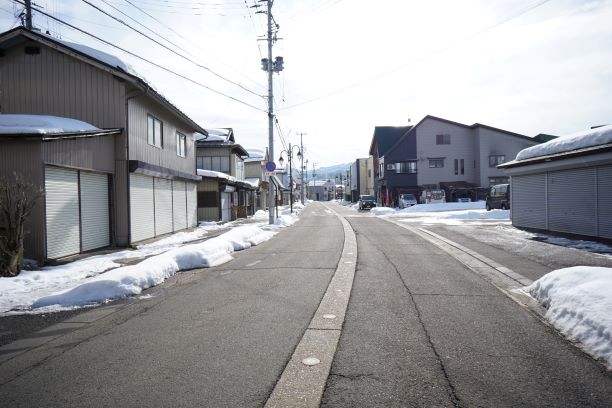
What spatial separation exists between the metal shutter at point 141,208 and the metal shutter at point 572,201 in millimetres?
15817

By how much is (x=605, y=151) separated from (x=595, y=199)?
5.79ft

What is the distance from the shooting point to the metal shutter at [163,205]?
1608cm

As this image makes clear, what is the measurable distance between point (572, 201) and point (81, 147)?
1675cm

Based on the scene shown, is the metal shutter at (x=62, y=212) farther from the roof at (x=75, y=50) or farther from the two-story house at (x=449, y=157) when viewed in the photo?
the two-story house at (x=449, y=157)

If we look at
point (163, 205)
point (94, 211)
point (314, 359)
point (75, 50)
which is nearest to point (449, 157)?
point (163, 205)

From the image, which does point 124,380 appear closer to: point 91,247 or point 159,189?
point 91,247

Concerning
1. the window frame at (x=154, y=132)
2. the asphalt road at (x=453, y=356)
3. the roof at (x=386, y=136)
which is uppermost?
the roof at (x=386, y=136)

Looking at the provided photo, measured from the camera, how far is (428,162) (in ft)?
155

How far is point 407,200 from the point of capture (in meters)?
44.0

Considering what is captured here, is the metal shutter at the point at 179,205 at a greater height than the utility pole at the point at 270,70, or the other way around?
the utility pole at the point at 270,70

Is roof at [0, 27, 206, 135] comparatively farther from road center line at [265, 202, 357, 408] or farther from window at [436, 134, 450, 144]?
window at [436, 134, 450, 144]

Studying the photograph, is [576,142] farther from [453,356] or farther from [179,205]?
[179,205]

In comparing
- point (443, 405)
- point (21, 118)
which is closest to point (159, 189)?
point (21, 118)

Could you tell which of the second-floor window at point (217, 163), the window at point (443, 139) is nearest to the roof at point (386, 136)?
the window at point (443, 139)
